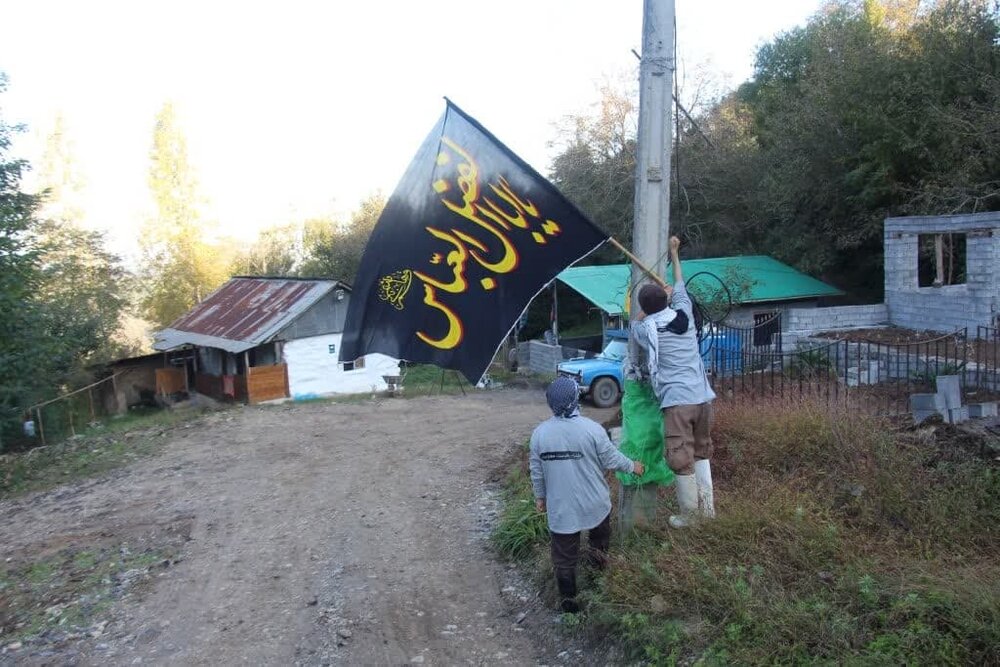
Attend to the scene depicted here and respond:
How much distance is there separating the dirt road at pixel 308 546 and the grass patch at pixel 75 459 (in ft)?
2.23

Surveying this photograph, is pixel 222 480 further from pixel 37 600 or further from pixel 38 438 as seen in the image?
pixel 38 438

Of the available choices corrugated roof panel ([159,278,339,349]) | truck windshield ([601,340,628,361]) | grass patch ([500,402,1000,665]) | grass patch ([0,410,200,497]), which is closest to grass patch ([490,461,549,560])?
grass patch ([500,402,1000,665])

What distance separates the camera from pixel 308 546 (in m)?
7.46

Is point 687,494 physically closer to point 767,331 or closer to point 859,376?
point 859,376

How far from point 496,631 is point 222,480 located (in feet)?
23.4

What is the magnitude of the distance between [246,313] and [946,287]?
20.8 metres

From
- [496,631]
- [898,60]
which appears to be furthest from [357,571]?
[898,60]

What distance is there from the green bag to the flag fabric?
109cm

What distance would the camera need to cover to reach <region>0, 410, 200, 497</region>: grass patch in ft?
42.3

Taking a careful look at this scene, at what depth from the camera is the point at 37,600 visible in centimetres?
682

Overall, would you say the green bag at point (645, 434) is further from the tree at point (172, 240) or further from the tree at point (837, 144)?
the tree at point (172, 240)

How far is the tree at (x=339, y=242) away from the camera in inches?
1559

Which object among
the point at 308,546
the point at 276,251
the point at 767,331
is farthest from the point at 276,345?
the point at 276,251

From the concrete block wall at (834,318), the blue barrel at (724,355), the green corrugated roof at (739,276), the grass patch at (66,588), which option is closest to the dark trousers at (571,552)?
the grass patch at (66,588)
